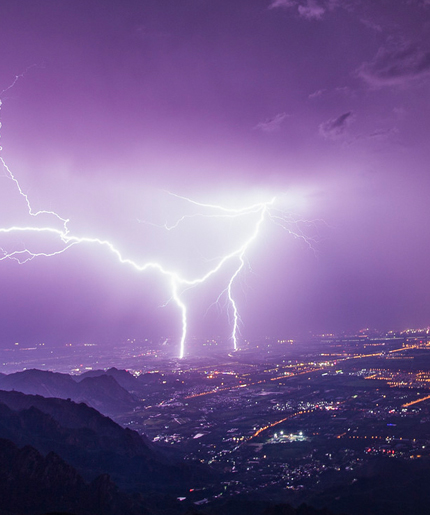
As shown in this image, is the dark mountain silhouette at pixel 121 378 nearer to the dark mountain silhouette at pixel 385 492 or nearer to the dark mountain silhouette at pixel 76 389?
the dark mountain silhouette at pixel 76 389

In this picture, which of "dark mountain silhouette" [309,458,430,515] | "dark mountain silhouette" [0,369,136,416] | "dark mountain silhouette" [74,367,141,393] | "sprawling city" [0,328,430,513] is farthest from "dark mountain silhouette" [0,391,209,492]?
"dark mountain silhouette" [74,367,141,393]

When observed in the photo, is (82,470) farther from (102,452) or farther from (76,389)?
(76,389)

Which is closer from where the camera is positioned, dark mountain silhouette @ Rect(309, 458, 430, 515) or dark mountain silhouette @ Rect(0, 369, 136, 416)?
dark mountain silhouette @ Rect(309, 458, 430, 515)

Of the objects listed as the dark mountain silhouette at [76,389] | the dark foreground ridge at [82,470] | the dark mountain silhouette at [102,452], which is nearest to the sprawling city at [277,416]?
the dark mountain silhouette at [76,389]

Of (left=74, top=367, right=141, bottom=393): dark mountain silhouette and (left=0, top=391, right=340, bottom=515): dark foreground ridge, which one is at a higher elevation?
(left=0, top=391, right=340, bottom=515): dark foreground ridge

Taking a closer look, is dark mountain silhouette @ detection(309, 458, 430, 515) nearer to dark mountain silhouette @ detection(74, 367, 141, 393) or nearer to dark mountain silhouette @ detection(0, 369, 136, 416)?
dark mountain silhouette @ detection(0, 369, 136, 416)

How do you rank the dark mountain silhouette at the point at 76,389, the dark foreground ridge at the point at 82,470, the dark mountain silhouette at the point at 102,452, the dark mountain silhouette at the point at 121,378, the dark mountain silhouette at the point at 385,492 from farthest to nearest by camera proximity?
the dark mountain silhouette at the point at 121,378, the dark mountain silhouette at the point at 76,389, the dark mountain silhouette at the point at 102,452, the dark mountain silhouette at the point at 385,492, the dark foreground ridge at the point at 82,470
